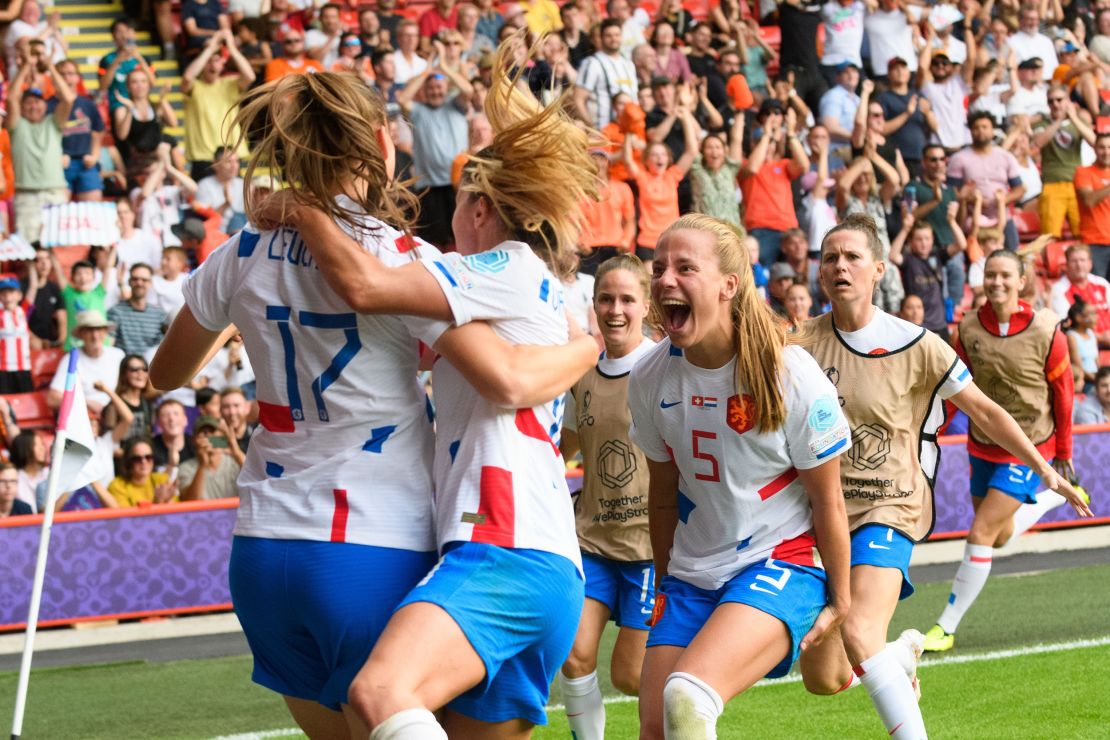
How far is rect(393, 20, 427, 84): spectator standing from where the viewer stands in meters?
14.9

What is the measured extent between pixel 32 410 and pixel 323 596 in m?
9.77

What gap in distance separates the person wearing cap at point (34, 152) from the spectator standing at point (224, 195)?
1207 millimetres

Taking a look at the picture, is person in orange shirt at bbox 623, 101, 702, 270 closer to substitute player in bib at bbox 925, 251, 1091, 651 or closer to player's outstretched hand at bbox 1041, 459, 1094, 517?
substitute player in bib at bbox 925, 251, 1091, 651

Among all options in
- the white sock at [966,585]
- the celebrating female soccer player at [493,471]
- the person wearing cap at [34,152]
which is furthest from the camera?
the person wearing cap at [34,152]

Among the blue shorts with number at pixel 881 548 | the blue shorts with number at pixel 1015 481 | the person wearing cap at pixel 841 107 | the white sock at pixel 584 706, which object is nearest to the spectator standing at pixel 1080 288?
the person wearing cap at pixel 841 107

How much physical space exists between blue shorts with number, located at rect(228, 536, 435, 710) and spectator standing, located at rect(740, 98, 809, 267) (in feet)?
38.4

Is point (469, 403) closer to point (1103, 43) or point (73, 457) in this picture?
point (73, 457)

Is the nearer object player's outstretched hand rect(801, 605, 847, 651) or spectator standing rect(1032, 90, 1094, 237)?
player's outstretched hand rect(801, 605, 847, 651)

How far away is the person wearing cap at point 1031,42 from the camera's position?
18.9 m

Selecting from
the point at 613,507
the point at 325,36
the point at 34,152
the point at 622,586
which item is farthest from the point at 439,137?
the point at 622,586

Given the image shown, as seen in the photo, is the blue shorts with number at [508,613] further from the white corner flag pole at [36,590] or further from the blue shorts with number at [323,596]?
the white corner flag pole at [36,590]

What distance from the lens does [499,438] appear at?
3.32 meters

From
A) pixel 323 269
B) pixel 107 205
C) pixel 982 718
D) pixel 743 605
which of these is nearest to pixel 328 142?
pixel 323 269

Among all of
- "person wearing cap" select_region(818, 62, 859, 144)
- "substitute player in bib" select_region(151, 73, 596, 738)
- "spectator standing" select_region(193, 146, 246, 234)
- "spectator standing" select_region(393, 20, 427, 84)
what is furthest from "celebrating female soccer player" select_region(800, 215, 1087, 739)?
"person wearing cap" select_region(818, 62, 859, 144)
